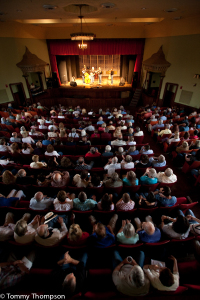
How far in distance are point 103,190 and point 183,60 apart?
969cm

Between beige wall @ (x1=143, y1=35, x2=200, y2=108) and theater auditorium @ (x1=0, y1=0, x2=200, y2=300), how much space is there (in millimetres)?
57

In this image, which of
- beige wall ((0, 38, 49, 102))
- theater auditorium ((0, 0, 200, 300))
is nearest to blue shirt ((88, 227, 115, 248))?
theater auditorium ((0, 0, 200, 300))

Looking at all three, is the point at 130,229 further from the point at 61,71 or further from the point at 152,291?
the point at 61,71

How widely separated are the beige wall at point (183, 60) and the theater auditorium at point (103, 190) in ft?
0.19

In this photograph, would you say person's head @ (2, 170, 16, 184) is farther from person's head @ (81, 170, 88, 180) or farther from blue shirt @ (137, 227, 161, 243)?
blue shirt @ (137, 227, 161, 243)

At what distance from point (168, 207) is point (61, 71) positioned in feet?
46.7

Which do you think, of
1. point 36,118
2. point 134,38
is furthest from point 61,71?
point 36,118

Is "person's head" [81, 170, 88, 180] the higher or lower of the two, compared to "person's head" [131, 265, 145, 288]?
lower

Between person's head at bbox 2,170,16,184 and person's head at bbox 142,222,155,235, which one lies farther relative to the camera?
person's head at bbox 2,170,16,184

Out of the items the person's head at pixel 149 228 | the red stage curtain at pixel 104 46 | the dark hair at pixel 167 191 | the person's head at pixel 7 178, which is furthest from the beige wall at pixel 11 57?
the person's head at pixel 149 228

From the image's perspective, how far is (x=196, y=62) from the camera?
27.7 feet

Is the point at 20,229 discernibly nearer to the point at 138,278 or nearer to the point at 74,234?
the point at 74,234

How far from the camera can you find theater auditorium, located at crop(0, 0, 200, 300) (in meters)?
1.94

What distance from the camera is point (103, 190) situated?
3.39 metres
